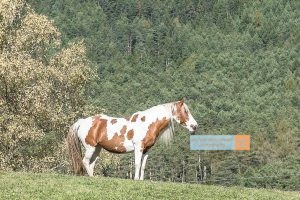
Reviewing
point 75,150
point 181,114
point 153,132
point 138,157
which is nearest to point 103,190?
point 138,157

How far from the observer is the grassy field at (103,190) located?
16.2m

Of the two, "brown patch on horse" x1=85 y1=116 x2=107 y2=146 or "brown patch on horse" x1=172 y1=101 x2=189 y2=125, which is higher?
"brown patch on horse" x1=172 y1=101 x2=189 y2=125

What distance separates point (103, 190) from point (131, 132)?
4450 mm

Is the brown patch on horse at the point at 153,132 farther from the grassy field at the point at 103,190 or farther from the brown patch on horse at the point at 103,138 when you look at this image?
the grassy field at the point at 103,190

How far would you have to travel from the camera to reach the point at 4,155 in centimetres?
3762

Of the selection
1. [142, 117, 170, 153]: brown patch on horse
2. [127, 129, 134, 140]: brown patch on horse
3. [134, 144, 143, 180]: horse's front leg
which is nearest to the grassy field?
[134, 144, 143, 180]: horse's front leg

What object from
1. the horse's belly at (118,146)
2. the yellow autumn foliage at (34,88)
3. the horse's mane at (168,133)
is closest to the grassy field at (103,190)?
the horse's belly at (118,146)

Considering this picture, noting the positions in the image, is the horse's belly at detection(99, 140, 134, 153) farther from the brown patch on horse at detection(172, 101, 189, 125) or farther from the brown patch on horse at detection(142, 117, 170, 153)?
the brown patch on horse at detection(172, 101, 189, 125)

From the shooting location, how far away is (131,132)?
69.9 ft

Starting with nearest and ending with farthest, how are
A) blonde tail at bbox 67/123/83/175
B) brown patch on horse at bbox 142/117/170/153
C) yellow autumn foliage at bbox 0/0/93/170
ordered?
brown patch on horse at bbox 142/117/170/153 < blonde tail at bbox 67/123/83/175 < yellow autumn foliage at bbox 0/0/93/170

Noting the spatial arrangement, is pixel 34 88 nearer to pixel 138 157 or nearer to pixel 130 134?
pixel 130 134

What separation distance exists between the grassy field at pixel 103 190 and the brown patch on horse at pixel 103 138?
7.83 feet

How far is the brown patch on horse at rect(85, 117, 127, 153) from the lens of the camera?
70.7 feet

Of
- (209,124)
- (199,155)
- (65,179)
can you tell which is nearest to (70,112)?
(65,179)
